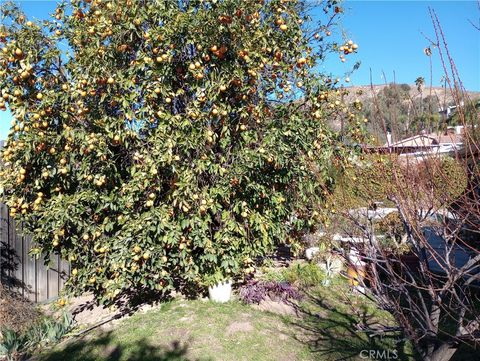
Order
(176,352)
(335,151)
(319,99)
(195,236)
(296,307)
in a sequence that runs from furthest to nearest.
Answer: (296,307) → (335,151) → (319,99) → (195,236) → (176,352)

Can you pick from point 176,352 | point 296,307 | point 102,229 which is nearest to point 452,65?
point 176,352

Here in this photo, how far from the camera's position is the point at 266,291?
5.93m

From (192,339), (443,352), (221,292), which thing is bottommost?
(192,339)

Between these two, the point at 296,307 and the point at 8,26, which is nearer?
the point at 8,26

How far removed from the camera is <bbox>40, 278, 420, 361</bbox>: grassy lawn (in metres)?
4.39

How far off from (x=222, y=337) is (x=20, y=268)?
138 inches

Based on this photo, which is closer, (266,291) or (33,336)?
(33,336)

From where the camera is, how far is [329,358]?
4.47 m

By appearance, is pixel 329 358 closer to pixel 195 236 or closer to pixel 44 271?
pixel 195 236

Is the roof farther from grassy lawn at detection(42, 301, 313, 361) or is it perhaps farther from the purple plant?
the purple plant

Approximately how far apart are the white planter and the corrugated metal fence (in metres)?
2.26

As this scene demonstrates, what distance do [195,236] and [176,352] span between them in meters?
1.24

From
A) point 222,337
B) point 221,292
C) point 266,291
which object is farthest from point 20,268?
point 266,291

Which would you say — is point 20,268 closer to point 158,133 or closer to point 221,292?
point 221,292
